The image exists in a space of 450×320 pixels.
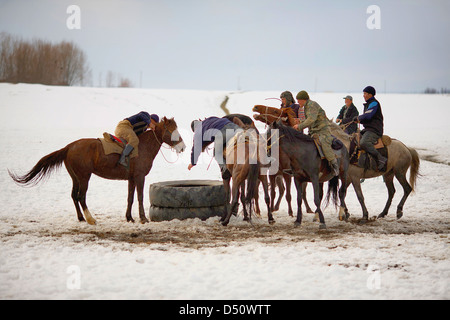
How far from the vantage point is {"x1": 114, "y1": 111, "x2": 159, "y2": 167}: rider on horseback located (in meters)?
8.74

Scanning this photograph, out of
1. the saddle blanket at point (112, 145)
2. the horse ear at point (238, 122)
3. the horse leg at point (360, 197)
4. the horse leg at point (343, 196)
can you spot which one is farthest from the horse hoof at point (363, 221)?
the saddle blanket at point (112, 145)

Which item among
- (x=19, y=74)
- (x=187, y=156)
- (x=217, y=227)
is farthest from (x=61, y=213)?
(x=19, y=74)

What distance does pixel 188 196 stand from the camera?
28.7 feet

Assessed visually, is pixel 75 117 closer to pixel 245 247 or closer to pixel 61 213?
pixel 61 213

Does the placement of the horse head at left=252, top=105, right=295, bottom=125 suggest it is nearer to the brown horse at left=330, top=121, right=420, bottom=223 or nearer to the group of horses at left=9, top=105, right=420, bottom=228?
the group of horses at left=9, top=105, right=420, bottom=228

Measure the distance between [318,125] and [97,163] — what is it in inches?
169

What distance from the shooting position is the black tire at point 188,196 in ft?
28.7

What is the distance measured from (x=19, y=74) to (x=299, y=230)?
53.1m

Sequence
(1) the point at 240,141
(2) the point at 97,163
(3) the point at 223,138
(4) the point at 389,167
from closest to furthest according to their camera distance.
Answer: (1) the point at 240,141
(2) the point at 97,163
(3) the point at 223,138
(4) the point at 389,167

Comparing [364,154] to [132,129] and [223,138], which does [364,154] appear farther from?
[132,129]

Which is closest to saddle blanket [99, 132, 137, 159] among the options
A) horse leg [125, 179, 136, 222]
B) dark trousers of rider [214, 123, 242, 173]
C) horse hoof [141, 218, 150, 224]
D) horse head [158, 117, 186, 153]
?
horse leg [125, 179, 136, 222]

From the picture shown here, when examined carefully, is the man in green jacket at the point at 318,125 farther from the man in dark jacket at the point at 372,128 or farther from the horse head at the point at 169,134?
the horse head at the point at 169,134

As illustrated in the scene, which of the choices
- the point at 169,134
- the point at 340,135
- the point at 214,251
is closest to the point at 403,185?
the point at 340,135
